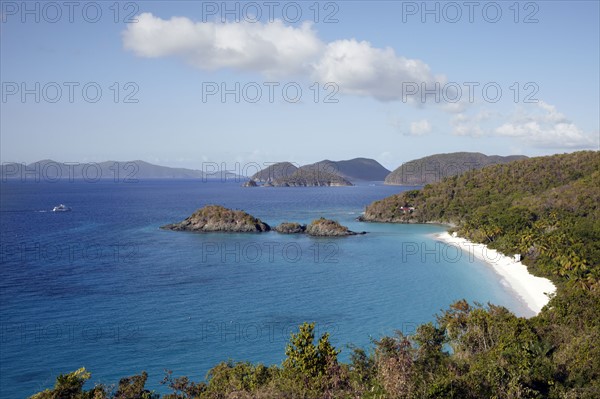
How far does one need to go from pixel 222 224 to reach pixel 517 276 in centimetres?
5470

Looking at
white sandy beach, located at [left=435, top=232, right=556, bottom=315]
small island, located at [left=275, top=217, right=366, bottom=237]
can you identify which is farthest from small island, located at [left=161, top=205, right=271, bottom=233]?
white sandy beach, located at [left=435, top=232, right=556, bottom=315]

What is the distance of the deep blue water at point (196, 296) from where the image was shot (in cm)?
3094

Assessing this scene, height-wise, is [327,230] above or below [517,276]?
above

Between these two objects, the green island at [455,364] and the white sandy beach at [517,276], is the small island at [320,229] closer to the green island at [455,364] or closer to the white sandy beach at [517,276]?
the white sandy beach at [517,276]

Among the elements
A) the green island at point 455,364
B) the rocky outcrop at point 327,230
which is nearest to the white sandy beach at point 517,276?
the green island at point 455,364

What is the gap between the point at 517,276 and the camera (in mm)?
52219

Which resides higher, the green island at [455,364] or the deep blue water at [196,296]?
the green island at [455,364]

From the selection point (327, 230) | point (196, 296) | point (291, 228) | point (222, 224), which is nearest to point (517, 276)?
point (196, 296)

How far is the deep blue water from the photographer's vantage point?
30.9 m

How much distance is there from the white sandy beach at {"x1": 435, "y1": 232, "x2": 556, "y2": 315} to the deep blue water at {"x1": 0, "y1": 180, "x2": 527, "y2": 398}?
1.61 meters

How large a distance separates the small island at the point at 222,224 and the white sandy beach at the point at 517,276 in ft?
113

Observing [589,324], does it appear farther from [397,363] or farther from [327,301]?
[327,301]

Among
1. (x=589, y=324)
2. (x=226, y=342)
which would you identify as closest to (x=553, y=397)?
(x=589, y=324)

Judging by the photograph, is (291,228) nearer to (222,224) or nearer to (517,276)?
(222,224)
